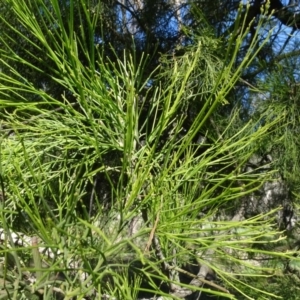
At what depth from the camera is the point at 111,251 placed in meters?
0.63

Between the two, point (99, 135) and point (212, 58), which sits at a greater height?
point (212, 58)

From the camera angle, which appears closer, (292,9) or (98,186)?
(292,9)

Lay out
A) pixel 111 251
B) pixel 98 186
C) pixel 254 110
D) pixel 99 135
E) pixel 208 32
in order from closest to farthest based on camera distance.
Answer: pixel 111 251 → pixel 99 135 → pixel 208 32 → pixel 254 110 → pixel 98 186

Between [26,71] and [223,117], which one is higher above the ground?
[26,71]

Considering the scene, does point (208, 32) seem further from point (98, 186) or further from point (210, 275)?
point (210, 275)

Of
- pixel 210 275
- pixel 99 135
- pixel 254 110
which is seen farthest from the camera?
pixel 210 275

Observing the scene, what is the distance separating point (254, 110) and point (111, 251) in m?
0.90

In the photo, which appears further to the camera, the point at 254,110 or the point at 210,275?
the point at 210,275

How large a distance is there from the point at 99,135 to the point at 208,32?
2.04 feet

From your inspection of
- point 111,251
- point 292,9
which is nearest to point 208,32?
point 292,9

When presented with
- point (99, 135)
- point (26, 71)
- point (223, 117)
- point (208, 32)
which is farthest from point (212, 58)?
point (99, 135)

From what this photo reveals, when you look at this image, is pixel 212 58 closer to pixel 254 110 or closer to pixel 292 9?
pixel 254 110

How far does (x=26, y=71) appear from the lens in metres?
1.45

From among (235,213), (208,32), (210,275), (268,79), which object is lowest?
(210,275)
